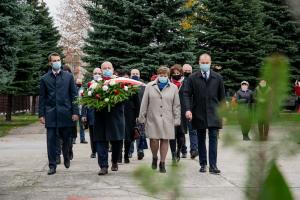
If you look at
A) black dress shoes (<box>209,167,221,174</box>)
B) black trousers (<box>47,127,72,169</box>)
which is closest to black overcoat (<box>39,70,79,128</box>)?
black trousers (<box>47,127,72,169</box>)

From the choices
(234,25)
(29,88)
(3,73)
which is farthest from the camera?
(29,88)

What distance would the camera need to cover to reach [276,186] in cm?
58

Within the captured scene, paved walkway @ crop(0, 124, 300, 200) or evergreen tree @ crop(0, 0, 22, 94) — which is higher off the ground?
evergreen tree @ crop(0, 0, 22, 94)

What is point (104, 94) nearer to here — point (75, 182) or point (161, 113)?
point (161, 113)

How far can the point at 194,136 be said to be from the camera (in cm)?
1205

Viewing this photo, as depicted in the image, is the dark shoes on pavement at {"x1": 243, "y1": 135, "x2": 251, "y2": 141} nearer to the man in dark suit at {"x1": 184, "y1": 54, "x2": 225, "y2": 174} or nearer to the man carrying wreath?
the man carrying wreath

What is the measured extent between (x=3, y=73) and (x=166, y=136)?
15.0m

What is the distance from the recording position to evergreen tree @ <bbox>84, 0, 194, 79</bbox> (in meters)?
24.1

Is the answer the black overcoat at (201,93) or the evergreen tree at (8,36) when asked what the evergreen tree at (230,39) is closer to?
the evergreen tree at (8,36)

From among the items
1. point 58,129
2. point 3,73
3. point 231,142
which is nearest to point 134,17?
point 3,73

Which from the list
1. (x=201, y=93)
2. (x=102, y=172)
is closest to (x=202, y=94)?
(x=201, y=93)

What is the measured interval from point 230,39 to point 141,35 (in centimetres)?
566

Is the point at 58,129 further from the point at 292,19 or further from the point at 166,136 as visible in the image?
the point at 292,19

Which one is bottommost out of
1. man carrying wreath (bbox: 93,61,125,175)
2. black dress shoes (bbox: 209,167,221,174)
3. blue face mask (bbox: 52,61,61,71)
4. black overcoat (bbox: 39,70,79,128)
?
black dress shoes (bbox: 209,167,221,174)
